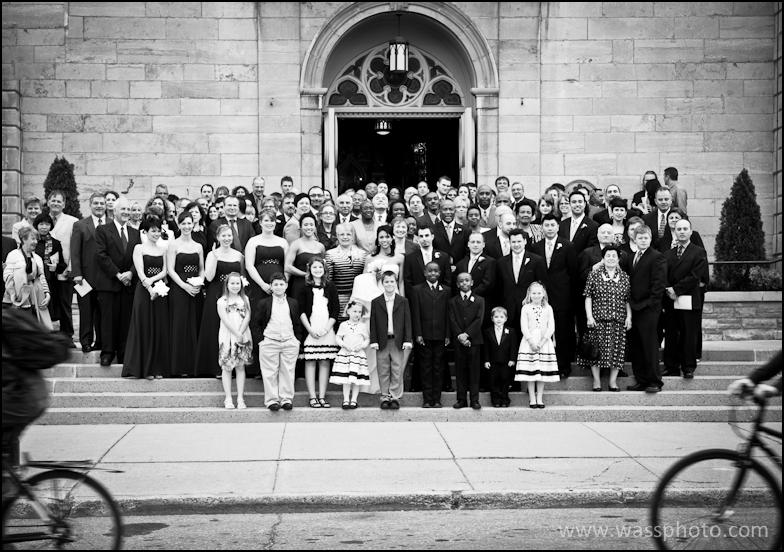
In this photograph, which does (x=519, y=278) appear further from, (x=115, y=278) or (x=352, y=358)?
(x=115, y=278)

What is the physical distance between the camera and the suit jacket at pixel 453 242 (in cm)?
1303

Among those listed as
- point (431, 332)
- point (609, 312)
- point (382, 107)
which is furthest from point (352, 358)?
point (382, 107)

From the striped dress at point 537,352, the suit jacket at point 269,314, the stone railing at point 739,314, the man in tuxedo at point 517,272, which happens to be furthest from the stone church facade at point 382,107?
the striped dress at point 537,352

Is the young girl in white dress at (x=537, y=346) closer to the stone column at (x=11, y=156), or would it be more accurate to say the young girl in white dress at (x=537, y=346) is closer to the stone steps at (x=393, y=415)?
the stone steps at (x=393, y=415)

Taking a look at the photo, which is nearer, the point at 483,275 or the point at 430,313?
the point at 430,313

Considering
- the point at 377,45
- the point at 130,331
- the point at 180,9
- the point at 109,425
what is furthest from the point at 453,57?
the point at 109,425

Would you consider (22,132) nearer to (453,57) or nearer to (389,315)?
(453,57)

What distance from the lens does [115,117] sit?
1806cm

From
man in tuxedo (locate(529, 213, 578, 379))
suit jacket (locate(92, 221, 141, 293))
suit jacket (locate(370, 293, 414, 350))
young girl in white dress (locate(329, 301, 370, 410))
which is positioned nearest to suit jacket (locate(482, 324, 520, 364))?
man in tuxedo (locate(529, 213, 578, 379))

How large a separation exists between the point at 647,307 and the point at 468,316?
231 centimetres

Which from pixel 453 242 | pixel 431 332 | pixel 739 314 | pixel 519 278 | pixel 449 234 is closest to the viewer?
pixel 431 332

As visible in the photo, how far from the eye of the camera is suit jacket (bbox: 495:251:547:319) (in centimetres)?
1237

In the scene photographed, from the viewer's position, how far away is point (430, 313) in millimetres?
12008

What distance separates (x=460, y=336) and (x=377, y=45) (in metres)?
8.92
